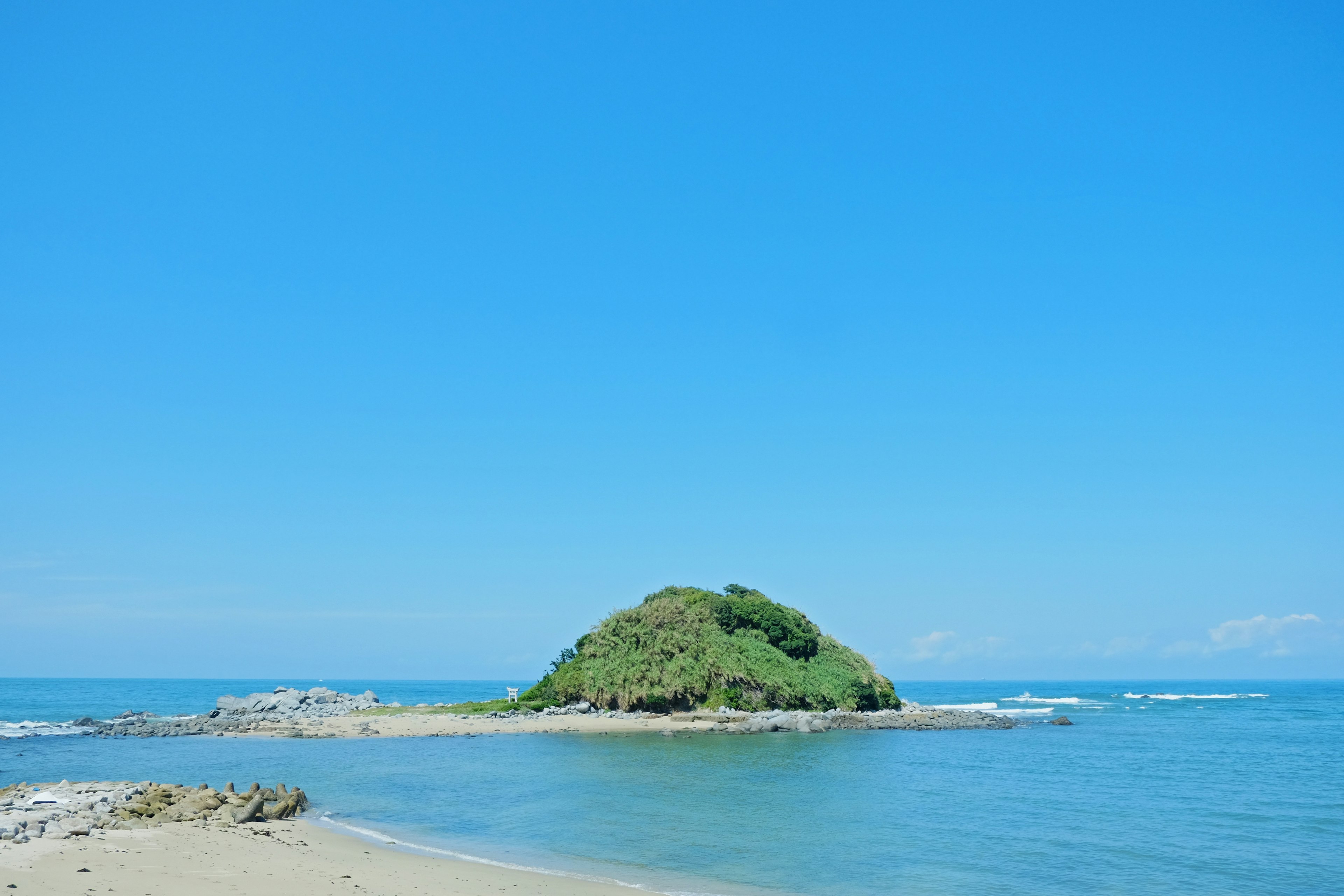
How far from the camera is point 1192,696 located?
382 feet

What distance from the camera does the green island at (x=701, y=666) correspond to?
1980 inches

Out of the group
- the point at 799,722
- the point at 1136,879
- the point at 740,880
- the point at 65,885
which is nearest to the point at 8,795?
the point at 65,885

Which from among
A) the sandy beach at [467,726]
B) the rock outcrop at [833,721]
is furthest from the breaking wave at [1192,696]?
the sandy beach at [467,726]

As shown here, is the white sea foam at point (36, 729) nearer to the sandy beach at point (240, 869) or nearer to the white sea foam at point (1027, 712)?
the sandy beach at point (240, 869)

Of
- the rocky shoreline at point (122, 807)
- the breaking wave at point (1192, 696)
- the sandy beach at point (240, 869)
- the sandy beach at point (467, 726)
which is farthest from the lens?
the breaking wave at point (1192, 696)

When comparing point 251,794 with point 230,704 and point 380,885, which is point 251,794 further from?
point 230,704

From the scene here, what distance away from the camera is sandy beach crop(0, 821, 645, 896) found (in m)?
14.0

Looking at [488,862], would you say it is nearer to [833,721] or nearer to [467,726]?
[467,726]

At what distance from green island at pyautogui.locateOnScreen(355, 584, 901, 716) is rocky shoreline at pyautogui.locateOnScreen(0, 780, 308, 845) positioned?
28.2 metres

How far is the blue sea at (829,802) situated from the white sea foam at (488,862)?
13cm

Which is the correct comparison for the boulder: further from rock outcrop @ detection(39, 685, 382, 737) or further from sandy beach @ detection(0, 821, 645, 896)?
rock outcrop @ detection(39, 685, 382, 737)

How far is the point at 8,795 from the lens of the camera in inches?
847

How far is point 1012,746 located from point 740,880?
30200 mm

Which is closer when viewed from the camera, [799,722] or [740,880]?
[740,880]
